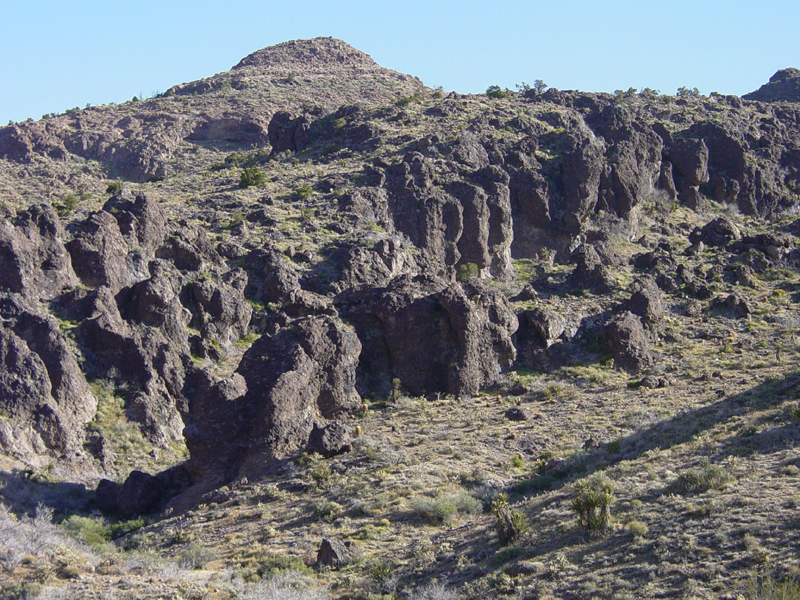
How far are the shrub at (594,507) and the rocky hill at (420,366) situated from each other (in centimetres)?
9

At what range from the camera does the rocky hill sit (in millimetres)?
19438

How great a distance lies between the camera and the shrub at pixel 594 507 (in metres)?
18.9

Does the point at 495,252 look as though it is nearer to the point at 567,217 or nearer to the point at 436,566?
the point at 567,217

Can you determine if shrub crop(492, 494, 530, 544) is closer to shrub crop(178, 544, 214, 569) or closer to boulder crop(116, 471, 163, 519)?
shrub crop(178, 544, 214, 569)

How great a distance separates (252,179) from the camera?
57.1m

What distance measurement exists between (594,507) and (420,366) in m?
15.5

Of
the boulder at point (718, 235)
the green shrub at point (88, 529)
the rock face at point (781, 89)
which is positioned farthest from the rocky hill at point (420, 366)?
the rock face at point (781, 89)

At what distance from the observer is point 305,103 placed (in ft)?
346

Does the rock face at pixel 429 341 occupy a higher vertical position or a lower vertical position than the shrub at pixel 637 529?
higher

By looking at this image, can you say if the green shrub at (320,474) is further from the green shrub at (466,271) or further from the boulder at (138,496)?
the green shrub at (466,271)

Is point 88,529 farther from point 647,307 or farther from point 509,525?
point 647,307

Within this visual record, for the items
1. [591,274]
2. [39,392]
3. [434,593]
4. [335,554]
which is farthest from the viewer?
[591,274]

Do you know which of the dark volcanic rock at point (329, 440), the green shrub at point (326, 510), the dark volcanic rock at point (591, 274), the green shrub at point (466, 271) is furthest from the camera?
the green shrub at point (466, 271)

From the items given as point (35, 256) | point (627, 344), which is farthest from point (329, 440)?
point (35, 256)
